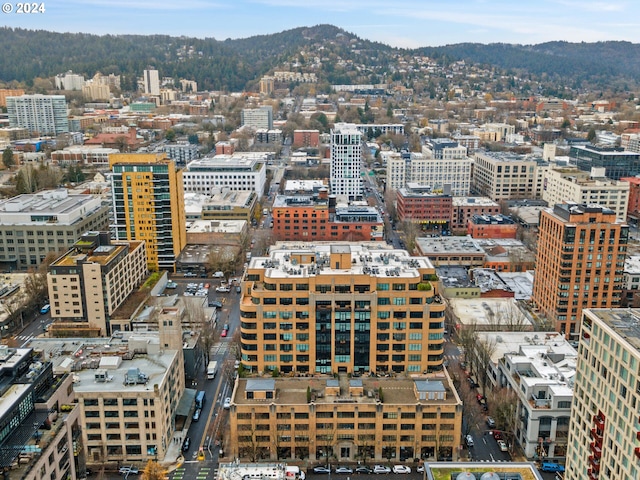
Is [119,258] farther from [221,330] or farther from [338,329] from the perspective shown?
A: [338,329]

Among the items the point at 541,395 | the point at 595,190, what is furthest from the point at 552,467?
the point at 595,190

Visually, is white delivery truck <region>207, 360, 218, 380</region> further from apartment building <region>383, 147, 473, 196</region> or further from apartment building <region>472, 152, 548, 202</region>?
apartment building <region>472, 152, 548, 202</region>

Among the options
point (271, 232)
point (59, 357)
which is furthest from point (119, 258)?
point (271, 232)

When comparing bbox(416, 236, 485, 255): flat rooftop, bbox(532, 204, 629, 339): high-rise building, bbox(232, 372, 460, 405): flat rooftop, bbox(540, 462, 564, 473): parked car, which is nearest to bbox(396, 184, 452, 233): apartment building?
bbox(416, 236, 485, 255): flat rooftop

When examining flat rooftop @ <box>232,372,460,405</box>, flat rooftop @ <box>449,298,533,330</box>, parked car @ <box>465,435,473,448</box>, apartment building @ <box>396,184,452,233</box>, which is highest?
apartment building @ <box>396,184,452,233</box>

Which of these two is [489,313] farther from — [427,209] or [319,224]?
[427,209]

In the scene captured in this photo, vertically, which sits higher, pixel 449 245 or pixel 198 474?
pixel 449 245
